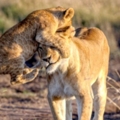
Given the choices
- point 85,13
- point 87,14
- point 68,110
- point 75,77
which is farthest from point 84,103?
point 85,13

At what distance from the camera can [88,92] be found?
616cm

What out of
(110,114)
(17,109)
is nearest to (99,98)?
(110,114)

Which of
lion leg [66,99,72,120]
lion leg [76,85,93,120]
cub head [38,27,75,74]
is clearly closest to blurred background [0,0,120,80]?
lion leg [66,99,72,120]

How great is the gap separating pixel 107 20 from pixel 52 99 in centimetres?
970

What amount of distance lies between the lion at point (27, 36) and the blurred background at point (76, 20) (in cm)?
299

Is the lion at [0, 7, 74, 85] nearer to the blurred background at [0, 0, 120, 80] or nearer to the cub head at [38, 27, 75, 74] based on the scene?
the cub head at [38, 27, 75, 74]

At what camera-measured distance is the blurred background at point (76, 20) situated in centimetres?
945

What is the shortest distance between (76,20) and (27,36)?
1041cm

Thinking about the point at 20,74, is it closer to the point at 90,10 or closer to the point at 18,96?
the point at 18,96

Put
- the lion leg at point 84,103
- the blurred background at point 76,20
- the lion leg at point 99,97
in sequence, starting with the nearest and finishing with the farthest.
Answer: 1. the lion leg at point 84,103
2. the lion leg at point 99,97
3. the blurred background at point 76,20

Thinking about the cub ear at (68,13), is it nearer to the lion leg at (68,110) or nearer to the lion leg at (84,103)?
the lion leg at (84,103)

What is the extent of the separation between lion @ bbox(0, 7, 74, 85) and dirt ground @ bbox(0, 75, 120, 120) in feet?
7.29

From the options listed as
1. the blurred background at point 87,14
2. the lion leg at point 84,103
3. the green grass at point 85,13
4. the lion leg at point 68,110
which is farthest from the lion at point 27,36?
the green grass at point 85,13

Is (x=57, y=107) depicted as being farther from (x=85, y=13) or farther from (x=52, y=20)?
(x=85, y=13)
